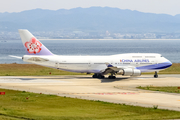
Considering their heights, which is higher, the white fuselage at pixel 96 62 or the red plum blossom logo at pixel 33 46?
the red plum blossom logo at pixel 33 46

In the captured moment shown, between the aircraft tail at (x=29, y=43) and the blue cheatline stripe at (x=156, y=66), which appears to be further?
the blue cheatline stripe at (x=156, y=66)

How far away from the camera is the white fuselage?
64312mm

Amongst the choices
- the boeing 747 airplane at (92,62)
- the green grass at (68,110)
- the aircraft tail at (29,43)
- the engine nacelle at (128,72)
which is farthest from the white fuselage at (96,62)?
the green grass at (68,110)

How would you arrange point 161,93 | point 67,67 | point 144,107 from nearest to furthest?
point 144,107 < point 161,93 < point 67,67

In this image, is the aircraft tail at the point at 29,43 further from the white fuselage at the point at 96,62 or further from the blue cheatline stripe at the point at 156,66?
the blue cheatline stripe at the point at 156,66

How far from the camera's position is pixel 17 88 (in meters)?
50.3

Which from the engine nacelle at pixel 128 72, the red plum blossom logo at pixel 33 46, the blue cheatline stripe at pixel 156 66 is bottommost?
the engine nacelle at pixel 128 72

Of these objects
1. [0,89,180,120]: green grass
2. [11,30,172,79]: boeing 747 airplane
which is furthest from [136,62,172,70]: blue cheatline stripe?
[0,89,180,120]: green grass

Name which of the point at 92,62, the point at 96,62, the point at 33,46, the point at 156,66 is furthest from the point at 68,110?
the point at 156,66

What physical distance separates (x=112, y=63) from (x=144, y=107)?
3337cm

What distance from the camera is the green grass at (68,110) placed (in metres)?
29.5

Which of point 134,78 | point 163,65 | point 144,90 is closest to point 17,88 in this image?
point 144,90

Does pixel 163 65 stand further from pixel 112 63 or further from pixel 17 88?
pixel 17 88

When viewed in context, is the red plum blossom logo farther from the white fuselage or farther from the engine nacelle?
the engine nacelle
